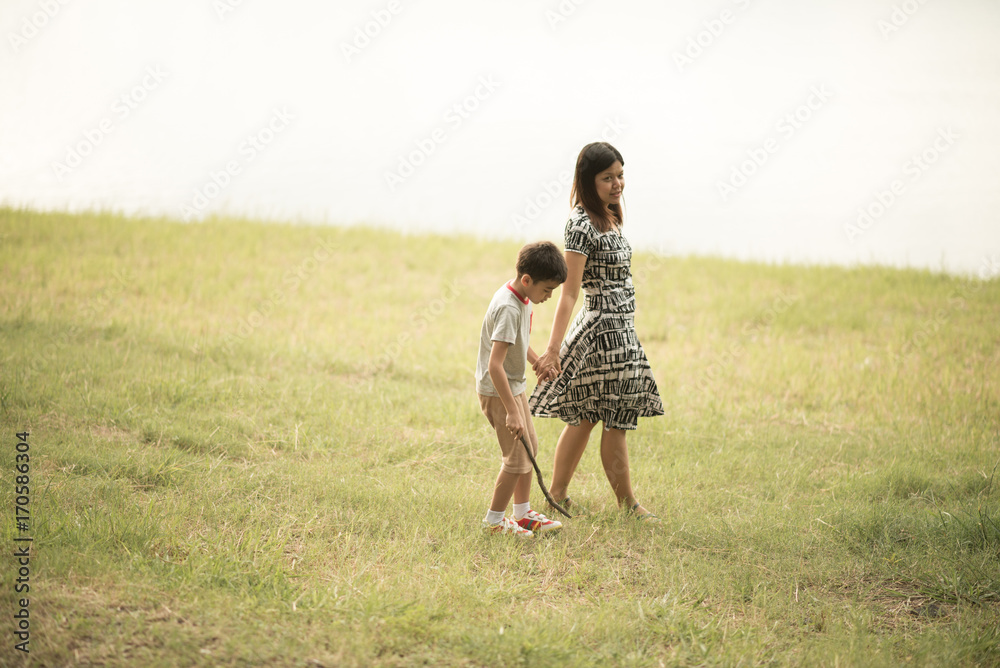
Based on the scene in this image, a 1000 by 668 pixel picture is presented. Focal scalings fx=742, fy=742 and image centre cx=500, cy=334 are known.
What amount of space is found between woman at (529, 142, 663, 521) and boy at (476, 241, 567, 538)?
24cm

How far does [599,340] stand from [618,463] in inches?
27.1

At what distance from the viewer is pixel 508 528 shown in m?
3.78

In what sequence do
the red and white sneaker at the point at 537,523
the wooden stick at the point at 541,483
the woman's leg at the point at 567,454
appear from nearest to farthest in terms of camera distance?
the wooden stick at the point at 541,483
the red and white sneaker at the point at 537,523
the woman's leg at the point at 567,454

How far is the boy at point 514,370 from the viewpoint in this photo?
340 centimetres

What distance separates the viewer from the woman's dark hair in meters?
3.77

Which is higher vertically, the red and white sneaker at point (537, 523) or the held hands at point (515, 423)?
the held hands at point (515, 423)

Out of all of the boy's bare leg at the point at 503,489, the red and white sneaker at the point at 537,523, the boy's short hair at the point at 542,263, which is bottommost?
the red and white sneaker at the point at 537,523

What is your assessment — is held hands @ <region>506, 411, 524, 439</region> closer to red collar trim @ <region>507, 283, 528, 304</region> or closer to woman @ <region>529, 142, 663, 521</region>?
woman @ <region>529, 142, 663, 521</region>

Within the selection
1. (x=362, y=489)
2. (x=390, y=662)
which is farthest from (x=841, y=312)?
(x=390, y=662)

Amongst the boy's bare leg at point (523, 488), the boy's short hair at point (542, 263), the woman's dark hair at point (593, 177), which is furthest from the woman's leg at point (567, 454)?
the woman's dark hair at point (593, 177)

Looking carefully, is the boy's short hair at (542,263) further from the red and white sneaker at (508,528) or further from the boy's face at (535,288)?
the red and white sneaker at (508,528)

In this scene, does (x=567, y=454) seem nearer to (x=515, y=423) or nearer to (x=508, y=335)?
(x=515, y=423)

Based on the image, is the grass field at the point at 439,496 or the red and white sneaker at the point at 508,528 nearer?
the grass field at the point at 439,496

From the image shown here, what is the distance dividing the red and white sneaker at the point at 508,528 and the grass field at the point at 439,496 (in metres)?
0.08
